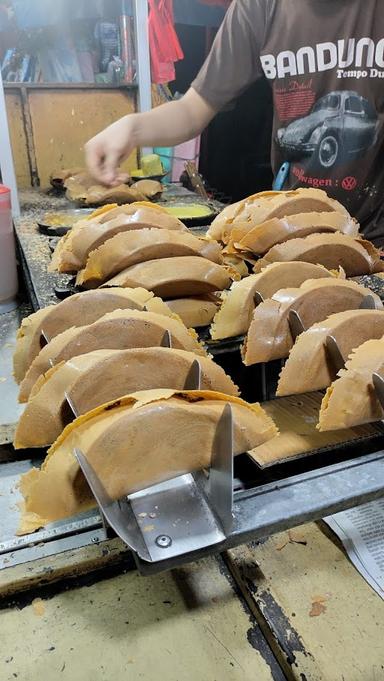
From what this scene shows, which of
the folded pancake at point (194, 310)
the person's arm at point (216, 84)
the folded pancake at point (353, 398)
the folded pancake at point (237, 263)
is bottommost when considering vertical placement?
the folded pancake at point (194, 310)

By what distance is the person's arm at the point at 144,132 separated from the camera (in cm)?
208

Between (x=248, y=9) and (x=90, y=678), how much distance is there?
8.94ft

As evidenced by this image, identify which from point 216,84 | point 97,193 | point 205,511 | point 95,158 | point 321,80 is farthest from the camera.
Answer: point 97,193

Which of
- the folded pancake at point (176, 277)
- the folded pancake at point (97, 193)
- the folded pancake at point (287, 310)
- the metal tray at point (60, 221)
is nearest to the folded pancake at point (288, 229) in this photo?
the folded pancake at point (176, 277)

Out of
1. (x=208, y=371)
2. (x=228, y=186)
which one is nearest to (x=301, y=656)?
(x=208, y=371)

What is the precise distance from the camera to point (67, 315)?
43.3 inches

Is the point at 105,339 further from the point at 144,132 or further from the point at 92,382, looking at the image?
the point at 144,132

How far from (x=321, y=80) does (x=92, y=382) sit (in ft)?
7.10

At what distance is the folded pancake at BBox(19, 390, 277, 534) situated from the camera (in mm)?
678

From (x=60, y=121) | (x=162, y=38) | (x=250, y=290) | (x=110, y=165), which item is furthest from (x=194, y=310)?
(x=162, y=38)

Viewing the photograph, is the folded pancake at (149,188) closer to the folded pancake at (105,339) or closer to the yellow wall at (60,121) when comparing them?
the yellow wall at (60,121)

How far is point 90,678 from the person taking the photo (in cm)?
73

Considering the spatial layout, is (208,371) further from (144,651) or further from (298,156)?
(298,156)

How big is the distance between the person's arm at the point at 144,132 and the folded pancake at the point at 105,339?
51.6 inches
